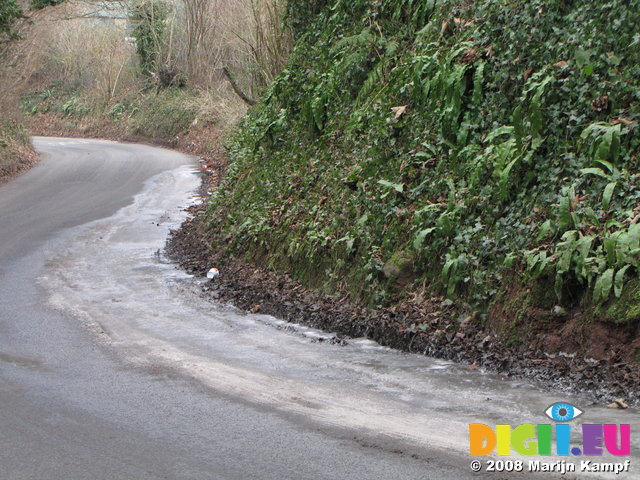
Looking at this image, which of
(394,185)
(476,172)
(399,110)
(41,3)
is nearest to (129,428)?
(476,172)

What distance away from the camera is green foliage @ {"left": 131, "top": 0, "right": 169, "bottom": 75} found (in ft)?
139

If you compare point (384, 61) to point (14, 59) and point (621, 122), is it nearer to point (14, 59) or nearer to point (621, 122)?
point (621, 122)

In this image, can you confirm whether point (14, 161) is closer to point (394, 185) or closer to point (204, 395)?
point (394, 185)

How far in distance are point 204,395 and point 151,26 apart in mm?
39227

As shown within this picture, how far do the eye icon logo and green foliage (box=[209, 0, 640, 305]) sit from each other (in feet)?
4.27

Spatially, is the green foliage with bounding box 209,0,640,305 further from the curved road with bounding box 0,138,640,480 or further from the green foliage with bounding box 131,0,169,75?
Answer: the green foliage with bounding box 131,0,169,75

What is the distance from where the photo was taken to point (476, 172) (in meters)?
8.76

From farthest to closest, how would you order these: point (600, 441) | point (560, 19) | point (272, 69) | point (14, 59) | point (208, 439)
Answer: point (14, 59) < point (272, 69) < point (560, 19) < point (208, 439) < point (600, 441)

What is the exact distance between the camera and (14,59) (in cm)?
2658

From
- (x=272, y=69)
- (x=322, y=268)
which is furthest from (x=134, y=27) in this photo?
(x=322, y=268)

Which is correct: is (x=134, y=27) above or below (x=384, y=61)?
above

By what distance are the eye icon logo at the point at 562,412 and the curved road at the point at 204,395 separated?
0.09 meters

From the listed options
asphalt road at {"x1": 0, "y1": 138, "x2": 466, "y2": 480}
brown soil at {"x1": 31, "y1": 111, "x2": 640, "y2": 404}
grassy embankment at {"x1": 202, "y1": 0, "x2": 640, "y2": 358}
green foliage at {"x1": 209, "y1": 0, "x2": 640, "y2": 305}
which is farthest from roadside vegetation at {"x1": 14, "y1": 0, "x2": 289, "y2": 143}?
asphalt road at {"x1": 0, "y1": 138, "x2": 466, "y2": 480}

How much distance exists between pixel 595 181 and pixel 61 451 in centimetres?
544
